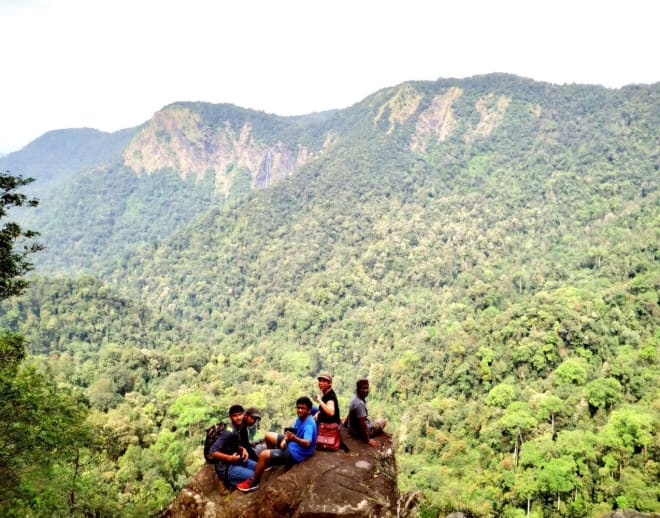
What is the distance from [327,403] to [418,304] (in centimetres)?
7891

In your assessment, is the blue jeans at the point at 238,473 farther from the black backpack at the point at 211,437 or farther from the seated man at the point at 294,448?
the black backpack at the point at 211,437

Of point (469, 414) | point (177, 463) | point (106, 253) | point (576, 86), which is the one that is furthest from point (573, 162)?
point (106, 253)

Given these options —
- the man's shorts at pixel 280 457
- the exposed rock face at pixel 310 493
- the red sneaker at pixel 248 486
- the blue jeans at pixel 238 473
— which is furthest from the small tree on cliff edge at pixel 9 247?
the man's shorts at pixel 280 457

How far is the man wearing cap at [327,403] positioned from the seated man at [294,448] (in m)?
0.52

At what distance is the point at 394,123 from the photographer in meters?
170

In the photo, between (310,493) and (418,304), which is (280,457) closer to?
(310,493)

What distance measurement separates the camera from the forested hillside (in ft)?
104

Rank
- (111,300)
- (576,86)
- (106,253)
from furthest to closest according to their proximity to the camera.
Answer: (106,253) → (576,86) → (111,300)

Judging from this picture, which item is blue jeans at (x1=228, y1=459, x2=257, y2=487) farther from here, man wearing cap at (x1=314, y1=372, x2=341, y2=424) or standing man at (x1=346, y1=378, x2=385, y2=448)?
standing man at (x1=346, y1=378, x2=385, y2=448)

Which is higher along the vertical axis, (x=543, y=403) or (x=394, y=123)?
(x=394, y=123)

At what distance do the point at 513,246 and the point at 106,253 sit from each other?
14005 cm

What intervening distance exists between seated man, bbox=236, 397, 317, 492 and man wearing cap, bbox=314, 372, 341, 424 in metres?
0.52

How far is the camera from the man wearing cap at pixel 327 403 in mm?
7918

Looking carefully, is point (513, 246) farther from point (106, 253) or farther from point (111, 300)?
point (106, 253)
